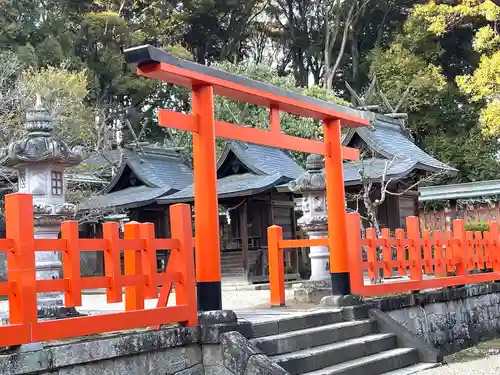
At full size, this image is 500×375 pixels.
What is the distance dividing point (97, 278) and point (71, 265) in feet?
0.98

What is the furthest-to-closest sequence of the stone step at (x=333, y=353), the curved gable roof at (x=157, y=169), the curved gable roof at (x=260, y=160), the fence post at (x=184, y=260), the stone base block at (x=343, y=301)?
1. the curved gable roof at (x=157, y=169)
2. the curved gable roof at (x=260, y=160)
3. the stone base block at (x=343, y=301)
4. the stone step at (x=333, y=353)
5. the fence post at (x=184, y=260)

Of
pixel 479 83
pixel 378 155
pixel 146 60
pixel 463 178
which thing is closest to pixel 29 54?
pixel 378 155

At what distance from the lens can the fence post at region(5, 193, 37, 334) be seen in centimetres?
499

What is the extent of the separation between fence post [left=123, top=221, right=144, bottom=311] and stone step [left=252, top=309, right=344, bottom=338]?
158cm

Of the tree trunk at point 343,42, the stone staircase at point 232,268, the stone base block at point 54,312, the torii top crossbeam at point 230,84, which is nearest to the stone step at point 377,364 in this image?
the stone base block at point 54,312

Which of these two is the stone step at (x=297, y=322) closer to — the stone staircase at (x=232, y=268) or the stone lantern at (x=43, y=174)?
the stone lantern at (x=43, y=174)

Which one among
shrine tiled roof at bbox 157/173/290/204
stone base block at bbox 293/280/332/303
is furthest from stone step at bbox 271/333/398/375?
shrine tiled roof at bbox 157/173/290/204

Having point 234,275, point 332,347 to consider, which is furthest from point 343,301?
point 234,275

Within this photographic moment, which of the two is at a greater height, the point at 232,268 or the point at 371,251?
the point at 371,251

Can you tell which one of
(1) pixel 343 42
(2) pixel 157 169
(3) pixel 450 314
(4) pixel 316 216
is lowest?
(3) pixel 450 314

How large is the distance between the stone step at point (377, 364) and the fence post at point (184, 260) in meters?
1.55

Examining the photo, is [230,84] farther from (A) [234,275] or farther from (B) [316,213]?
(A) [234,275]

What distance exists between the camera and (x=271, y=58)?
138 feet

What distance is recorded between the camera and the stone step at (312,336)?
711 cm
